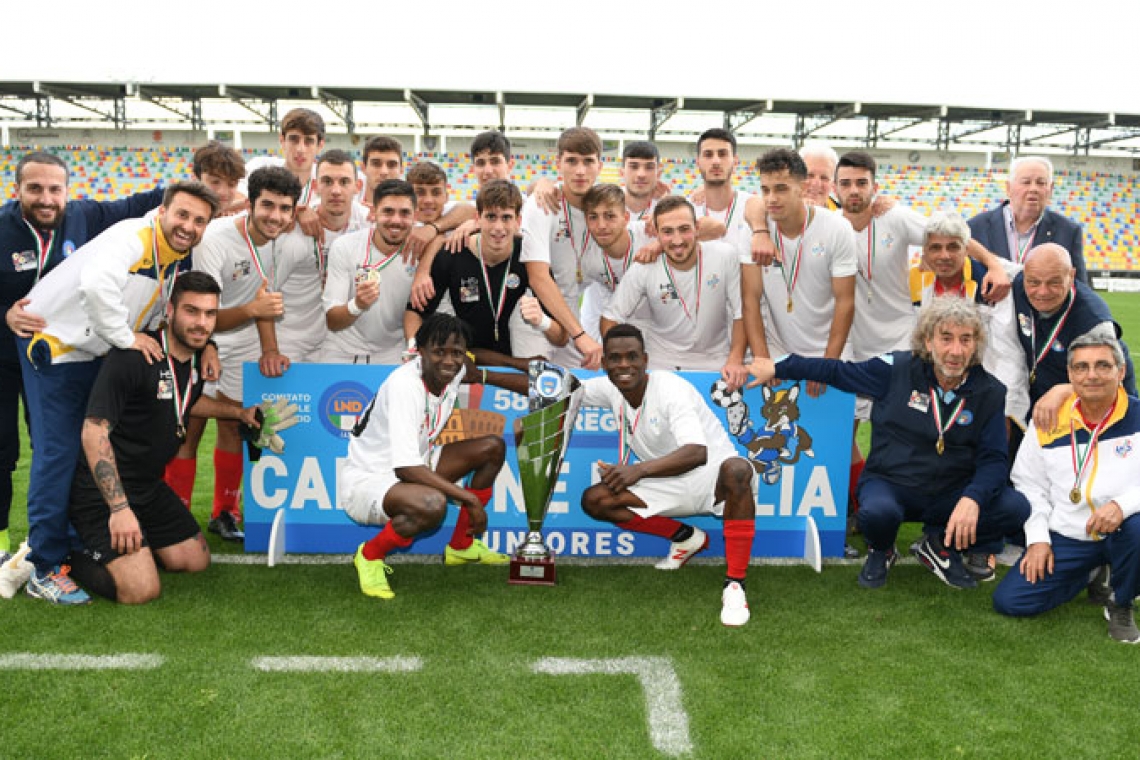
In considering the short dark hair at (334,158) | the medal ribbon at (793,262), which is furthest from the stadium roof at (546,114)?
the medal ribbon at (793,262)

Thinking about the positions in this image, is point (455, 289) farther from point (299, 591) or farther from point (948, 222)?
point (948, 222)

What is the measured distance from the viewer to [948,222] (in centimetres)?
452

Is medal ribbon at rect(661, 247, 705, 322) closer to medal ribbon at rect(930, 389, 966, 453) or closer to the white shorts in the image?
the white shorts

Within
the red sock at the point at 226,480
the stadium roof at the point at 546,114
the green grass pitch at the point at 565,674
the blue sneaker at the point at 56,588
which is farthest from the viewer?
the stadium roof at the point at 546,114

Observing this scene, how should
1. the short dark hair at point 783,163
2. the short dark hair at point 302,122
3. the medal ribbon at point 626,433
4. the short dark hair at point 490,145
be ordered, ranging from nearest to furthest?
the medal ribbon at point 626,433 → the short dark hair at point 783,163 → the short dark hair at point 302,122 → the short dark hair at point 490,145

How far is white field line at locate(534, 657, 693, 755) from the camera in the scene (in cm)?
279

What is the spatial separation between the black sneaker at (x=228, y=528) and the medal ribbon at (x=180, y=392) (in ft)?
2.79

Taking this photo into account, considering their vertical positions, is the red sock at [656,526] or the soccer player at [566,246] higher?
the soccer player at [566,246]

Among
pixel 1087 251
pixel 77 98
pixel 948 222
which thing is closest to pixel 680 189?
pixel 1087 251

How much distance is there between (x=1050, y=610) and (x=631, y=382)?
2.22m

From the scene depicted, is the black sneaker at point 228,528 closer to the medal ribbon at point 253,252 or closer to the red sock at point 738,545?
the medal ribbon at point 253,252

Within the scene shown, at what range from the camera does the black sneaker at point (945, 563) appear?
169 inches

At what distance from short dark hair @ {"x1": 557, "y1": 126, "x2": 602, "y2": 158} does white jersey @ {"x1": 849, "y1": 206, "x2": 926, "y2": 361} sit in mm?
1633

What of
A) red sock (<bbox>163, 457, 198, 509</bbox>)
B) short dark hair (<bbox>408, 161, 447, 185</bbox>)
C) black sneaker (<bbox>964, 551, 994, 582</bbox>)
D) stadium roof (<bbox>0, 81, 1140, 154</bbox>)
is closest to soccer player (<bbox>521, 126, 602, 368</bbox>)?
short dark hair (<bbox>408, 161, 447, 185</bbox>)
